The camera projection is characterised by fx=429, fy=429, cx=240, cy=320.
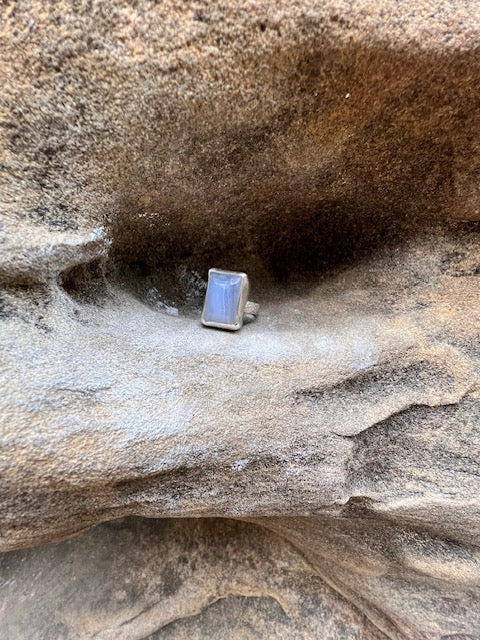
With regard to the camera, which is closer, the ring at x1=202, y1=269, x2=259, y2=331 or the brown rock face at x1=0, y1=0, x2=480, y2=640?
the brown rock face at x1=0, y1=0, x2=480, y2=640

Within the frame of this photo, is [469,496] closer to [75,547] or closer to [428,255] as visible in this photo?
[428,255]

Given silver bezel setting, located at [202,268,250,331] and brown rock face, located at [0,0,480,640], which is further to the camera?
silver bezel setting, located at [202,268,250,331]

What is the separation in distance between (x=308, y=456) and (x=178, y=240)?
1.27 feet

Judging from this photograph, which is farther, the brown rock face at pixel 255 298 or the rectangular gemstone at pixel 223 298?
the rectangular gemstone at pixel 223 298

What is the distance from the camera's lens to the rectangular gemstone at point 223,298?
640mm

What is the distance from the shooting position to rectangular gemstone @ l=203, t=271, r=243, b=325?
25.2 inches

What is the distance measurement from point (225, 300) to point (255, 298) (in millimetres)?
140

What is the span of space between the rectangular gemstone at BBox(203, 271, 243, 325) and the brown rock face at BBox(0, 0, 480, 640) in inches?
1.0

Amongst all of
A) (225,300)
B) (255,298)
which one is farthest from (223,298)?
(255,298)

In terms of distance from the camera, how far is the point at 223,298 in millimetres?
641

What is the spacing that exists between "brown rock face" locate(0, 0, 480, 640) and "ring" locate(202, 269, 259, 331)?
0.07 feet

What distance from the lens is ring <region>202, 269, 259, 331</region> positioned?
640 millimetres

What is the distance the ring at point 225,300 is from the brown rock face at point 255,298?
22 mm

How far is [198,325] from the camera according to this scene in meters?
0.66
